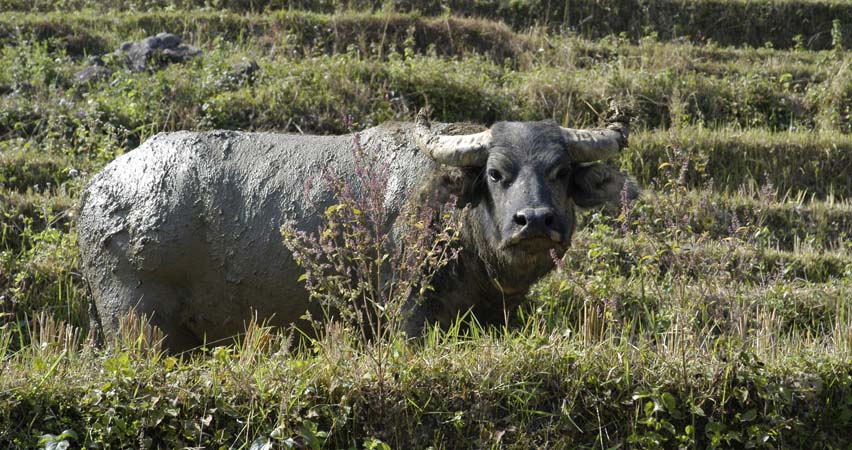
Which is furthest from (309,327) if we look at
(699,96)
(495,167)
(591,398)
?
(699,96)

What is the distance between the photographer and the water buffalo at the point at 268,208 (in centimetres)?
529

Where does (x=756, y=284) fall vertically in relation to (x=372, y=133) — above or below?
below

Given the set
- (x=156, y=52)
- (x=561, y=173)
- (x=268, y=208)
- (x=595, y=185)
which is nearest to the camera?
(x=561, y=173)

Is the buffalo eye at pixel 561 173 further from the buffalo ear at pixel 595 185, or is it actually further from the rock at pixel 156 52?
the rock at pixel 156 52

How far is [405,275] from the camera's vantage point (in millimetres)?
5020

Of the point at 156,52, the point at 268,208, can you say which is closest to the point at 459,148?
the point at 268,208

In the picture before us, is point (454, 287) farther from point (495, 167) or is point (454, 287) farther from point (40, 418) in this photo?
point (40, 418)

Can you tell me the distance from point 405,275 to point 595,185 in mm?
Result: 1054

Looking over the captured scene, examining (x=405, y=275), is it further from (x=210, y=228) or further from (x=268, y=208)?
(x=210, y=228)

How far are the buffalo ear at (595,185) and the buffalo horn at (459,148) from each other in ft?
1.50

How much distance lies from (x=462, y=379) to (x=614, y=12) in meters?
8.27

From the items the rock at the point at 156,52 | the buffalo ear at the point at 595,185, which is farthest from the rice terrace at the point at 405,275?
the rock at the point at 156,52

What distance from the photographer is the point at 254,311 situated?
5656mm

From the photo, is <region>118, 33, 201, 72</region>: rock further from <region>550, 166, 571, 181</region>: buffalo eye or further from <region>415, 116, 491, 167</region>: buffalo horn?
<region>550, 166, 571, 181</region>: buffalo eye
